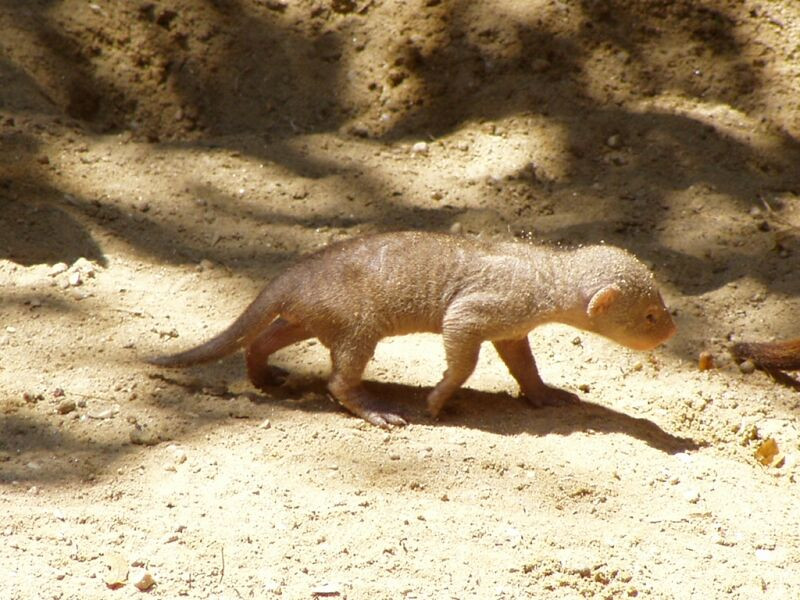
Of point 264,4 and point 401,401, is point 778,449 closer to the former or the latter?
point 401,401

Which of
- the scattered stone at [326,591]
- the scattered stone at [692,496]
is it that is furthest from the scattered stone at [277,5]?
the scattered stone at [326,591]

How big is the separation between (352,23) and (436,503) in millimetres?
4257

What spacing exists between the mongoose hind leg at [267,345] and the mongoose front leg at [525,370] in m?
0.90

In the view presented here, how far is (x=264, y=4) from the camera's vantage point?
24.1 feet

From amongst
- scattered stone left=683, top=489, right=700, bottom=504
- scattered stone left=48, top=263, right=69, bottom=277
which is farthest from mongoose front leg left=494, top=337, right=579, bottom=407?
scattered stone left=48, top=263, right=69, bottom=277

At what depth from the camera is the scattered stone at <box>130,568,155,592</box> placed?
10.9 ft

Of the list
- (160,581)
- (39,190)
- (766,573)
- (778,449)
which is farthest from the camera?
(39,190)

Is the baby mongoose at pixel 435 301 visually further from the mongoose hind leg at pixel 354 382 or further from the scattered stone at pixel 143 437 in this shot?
the scattered stone at pixel 143 437

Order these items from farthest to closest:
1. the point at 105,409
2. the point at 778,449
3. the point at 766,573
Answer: the point at 778,449, the point at 105,409, the point at 766,573

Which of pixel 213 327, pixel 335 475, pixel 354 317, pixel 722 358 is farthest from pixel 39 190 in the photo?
pixel 722 358

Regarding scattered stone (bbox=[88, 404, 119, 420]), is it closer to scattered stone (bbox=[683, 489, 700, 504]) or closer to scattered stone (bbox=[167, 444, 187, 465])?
scattered stone (bbox=[167, 444, 187, 465])

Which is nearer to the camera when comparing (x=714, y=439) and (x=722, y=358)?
(x=714, y=439)

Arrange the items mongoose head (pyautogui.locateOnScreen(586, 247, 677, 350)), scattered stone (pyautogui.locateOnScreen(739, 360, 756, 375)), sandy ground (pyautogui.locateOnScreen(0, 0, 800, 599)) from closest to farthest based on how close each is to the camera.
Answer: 1. sandy ground (pyautogui.locateOnScreen(0, 0, 800, 599))
2. mongoose head (pyautogui.locateOnScreen(586, 247, 677, 350))
3. scattered stone (pyautogui.locateOnScreen(739, 360, 756, 375))

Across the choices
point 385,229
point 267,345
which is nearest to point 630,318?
point 267,345
